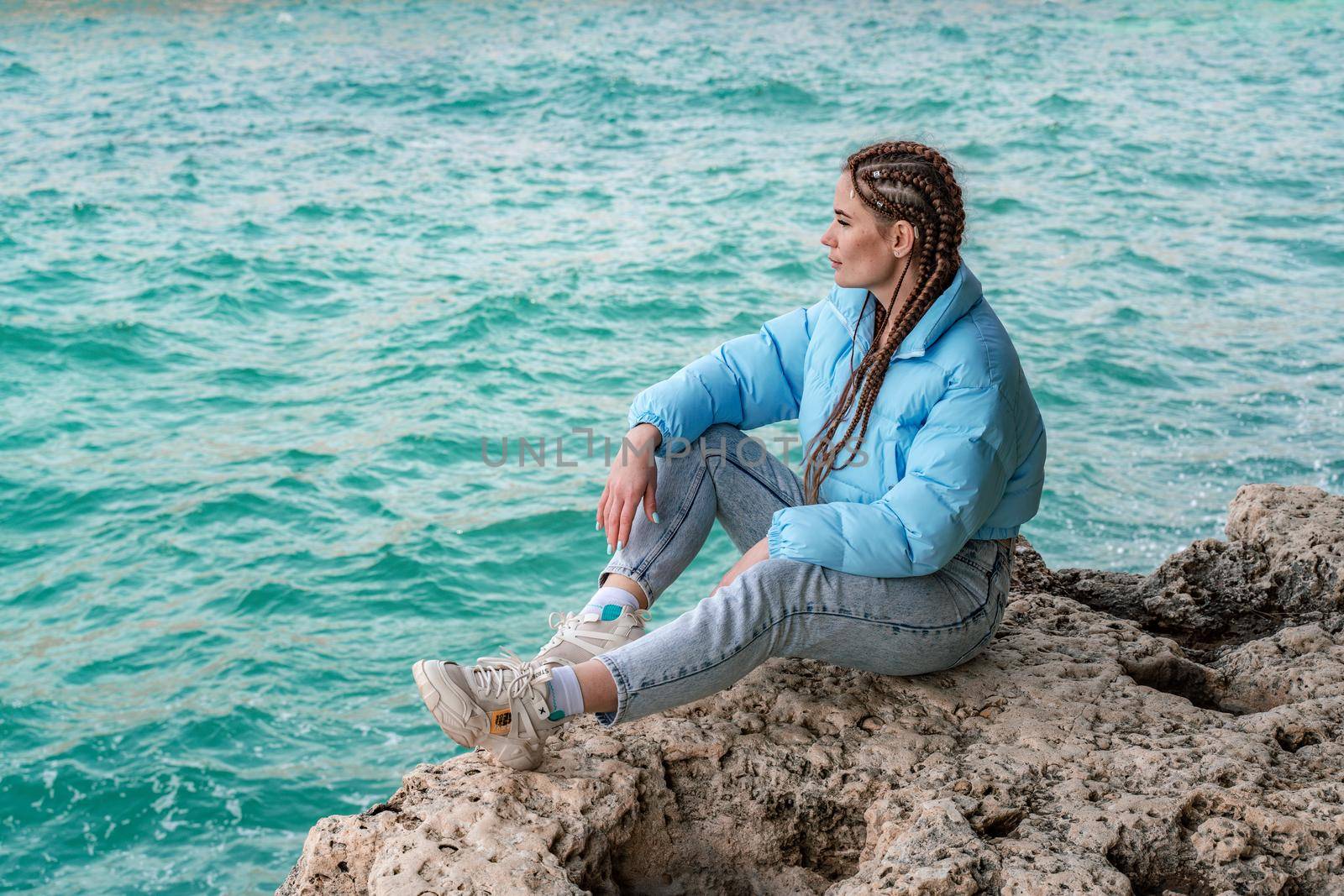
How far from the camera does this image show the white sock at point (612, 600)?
3.02 m

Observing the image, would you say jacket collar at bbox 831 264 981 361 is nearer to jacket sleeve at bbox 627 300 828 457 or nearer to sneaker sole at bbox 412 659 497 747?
jacket sleeve at bbox 627 300 828 457

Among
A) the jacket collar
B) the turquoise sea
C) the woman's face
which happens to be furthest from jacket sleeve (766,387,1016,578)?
the turquoise sea

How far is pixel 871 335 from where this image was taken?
3051mm

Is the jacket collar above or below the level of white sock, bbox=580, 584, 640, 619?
above

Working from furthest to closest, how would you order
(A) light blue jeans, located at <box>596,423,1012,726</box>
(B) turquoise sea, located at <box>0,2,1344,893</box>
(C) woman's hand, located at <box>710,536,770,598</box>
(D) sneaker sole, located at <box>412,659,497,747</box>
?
1. (B) turquoise sea, located at <box>0,2,1344,893</box>
2. (C) woman's hand, located at <box>710,536,770,598</box>
3. (A) light blue jeans, located at <box>596,423,1012,726</box>
4. (D) sneaker sole, located at <box>412,659,497,747</box>

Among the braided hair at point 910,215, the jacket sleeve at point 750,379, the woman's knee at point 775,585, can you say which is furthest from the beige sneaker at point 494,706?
the braided hair at point 910,215

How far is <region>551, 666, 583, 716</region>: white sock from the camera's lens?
262 cm

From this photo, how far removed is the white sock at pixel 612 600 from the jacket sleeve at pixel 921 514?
454 mm

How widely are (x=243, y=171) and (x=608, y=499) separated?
11198mm

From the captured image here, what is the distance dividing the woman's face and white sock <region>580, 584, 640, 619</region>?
3.10ft

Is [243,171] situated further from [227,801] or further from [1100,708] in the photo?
[1100,708]

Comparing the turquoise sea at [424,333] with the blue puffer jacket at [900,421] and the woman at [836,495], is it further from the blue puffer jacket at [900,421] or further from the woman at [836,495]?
the blue puffer jacket at [900,421]

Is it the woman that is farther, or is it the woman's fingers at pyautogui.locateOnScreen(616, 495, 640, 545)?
the woman's fingers at pyautogui.locateOnScreen(616, 495, 640, 545)

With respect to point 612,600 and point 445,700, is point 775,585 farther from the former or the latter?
point 445,700
